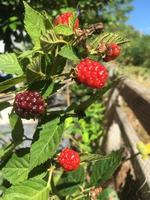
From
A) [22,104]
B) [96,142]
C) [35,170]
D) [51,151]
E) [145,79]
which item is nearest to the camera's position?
[22,104]

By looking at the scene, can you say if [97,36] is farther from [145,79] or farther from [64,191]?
[145,79]

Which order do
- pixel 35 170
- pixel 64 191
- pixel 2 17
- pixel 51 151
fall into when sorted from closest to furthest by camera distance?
pixel 51 151
pixel 35 170
pixel 64 191
pixel 2 17

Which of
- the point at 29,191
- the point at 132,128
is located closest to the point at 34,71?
Result: the point at 29,191

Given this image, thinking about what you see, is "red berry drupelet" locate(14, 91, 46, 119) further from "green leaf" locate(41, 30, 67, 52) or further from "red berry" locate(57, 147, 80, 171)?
"red berry" locate(57, 147, 80, 171)

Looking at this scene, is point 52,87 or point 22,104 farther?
point 52,87

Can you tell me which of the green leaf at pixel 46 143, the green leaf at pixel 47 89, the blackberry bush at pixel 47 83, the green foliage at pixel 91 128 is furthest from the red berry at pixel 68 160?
the green foliage at pixel 91 128

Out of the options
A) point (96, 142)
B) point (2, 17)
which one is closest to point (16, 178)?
point (2, 17)

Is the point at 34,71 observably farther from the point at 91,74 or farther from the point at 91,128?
the point at 91,128
